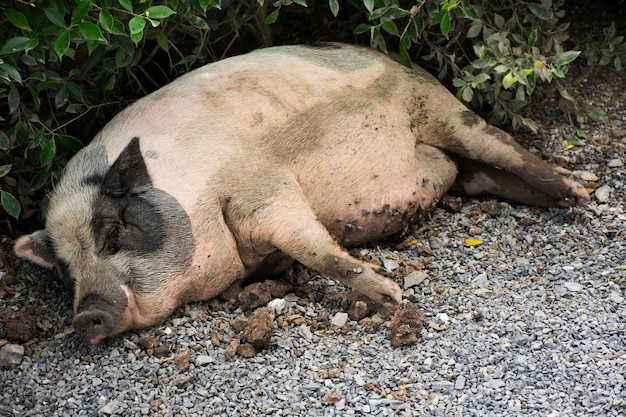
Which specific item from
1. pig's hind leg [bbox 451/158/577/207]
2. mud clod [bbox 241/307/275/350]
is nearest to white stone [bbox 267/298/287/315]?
mud clod [bbox 241/307/275/350]

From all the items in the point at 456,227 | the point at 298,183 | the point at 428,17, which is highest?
the point at 428,17

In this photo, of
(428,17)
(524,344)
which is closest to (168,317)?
(524,344)

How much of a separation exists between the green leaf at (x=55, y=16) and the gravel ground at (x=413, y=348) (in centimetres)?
115

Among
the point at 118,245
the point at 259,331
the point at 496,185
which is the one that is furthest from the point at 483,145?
the point at 118,245

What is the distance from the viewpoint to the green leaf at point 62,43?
331cm

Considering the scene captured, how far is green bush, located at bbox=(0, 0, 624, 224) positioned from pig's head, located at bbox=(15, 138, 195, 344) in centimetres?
26

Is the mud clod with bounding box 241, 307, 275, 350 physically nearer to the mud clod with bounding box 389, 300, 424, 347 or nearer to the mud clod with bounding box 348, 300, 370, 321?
the mud clod with bounding box 348, 300, 370, 321

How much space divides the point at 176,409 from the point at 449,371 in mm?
958

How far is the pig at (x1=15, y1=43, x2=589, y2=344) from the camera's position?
3.52 meters

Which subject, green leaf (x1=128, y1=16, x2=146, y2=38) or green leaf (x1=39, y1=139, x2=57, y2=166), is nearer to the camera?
green leaf (x1=128, y1=16, x2=146, y2=38)

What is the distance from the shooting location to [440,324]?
345 centimetres

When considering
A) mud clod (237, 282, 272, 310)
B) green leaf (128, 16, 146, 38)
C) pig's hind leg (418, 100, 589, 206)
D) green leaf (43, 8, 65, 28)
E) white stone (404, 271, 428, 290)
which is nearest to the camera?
green leaf (128, 16, 146, 38)

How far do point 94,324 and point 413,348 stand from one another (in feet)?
3.92

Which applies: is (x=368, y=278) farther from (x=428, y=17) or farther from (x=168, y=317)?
(x=428, y=17)
